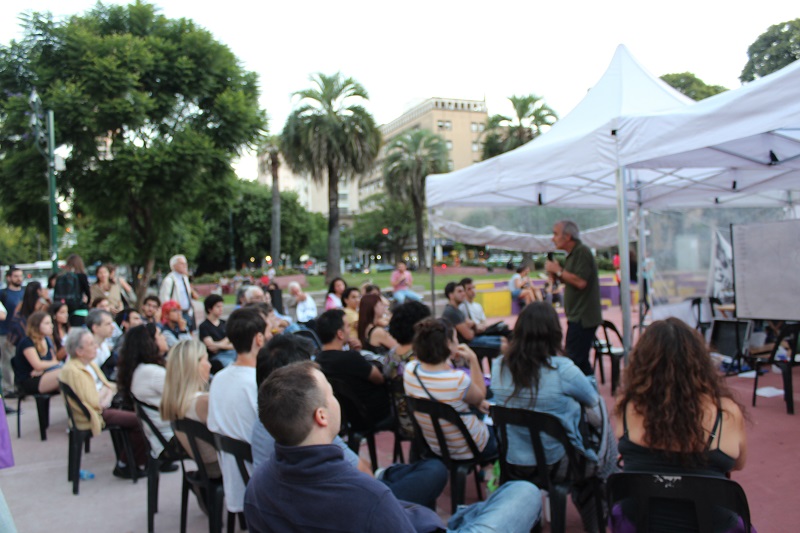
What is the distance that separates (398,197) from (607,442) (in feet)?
111

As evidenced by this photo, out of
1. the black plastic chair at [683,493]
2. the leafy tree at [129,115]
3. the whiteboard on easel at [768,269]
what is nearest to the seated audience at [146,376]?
the black plastic chair at [683,493]

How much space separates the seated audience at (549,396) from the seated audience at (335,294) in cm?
486

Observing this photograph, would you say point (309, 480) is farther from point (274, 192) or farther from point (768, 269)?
point (274, 192)

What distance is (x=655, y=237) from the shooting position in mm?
8484

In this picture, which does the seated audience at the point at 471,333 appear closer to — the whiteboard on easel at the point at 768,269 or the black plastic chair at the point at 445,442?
the black plastic chair at the point at 445,442

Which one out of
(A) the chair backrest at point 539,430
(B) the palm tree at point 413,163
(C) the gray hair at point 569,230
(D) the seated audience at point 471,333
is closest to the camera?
(A) the chair backrest at point 539,430

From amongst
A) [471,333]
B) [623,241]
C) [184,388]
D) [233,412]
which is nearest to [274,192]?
[471,333]

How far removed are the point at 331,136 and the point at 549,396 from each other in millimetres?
21069

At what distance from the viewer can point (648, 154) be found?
4.32m

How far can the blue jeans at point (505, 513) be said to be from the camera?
1.93 m

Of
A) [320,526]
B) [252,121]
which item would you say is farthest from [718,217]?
[252,121]

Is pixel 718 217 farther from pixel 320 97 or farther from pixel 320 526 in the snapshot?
pixel 320 97

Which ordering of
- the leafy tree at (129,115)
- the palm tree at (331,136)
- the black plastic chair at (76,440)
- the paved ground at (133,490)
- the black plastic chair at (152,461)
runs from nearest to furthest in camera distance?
the paved ground at (133,490), the black plastic chair at (152,461), the black plastic chair at (76,440), the leafy tree at (129,115), the palm tree at (331,136)

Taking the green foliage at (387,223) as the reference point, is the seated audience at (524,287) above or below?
below
